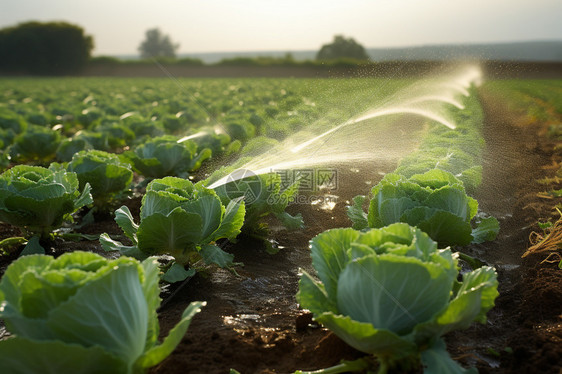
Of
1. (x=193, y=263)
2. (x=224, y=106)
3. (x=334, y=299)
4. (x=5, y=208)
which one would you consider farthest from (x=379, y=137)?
(x=224, y=106)

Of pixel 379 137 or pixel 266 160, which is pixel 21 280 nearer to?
pixel 266 160

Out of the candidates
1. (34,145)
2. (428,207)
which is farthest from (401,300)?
(34,145)

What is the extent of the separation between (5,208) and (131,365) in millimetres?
2952

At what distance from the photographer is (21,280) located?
2012 millimetres

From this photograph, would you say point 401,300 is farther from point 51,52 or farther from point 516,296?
point 51,52

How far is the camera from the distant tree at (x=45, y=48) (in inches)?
3093

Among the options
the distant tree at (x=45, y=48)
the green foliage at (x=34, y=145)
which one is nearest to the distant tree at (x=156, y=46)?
the distant tree at (x=45, y=48)

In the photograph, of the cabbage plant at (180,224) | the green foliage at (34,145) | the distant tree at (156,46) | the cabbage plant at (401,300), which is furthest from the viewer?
the distant tree at (156,46)

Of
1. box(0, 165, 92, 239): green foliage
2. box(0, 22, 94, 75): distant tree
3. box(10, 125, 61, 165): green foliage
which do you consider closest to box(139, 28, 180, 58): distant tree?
box(0, 22, 94, 75): distant tree

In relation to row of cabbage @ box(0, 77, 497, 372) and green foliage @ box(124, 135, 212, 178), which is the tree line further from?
row of cabbage @ box(0, 77, 497, 372)

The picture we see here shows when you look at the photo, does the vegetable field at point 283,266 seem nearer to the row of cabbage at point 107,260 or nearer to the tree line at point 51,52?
the row of cabbage at point 107,260

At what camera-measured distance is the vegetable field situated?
2.10 meters

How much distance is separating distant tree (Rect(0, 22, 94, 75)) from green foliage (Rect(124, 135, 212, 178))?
81.8 metres

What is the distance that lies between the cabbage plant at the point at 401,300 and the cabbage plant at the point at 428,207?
1.17m
